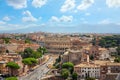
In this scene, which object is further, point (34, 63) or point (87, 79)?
point (34, 63)

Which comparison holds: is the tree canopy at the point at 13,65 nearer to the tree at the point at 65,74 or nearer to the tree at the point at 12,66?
the tree at the point at 12,66

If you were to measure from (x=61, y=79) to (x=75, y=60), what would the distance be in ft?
22.4

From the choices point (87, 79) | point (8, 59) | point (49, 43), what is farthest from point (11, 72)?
point (49, 43)

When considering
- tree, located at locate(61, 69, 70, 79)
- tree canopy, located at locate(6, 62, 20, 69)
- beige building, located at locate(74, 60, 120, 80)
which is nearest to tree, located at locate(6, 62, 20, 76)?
tree canopy, located at locate(6, 62, 20, 69)

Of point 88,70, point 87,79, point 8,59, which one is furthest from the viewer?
point 8,59

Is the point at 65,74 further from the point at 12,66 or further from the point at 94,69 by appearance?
the point at 12,66

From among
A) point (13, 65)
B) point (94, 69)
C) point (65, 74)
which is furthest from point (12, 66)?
point (94, 69)

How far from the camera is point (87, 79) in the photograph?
32062 millimetres

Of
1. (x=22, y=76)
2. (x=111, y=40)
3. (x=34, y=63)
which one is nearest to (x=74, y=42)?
(x=111, y=40)

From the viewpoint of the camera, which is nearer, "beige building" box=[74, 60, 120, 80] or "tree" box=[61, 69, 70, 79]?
"tree" box=[61, 69, 70, 79]

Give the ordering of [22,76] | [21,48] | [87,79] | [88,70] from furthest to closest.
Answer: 1. [21,48]
2. [22,76]
3. [88,70]
4. [87,79]

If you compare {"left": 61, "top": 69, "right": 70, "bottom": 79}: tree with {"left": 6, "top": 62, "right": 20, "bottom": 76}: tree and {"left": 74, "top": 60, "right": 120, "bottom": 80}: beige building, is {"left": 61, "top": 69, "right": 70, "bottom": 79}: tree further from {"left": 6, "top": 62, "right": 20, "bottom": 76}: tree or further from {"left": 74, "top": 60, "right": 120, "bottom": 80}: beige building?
{"left": 6, "top": 62, "right": 20, "bottom": 76}: tree

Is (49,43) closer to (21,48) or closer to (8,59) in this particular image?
(21,48)

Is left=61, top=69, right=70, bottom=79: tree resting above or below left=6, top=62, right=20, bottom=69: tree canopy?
below
